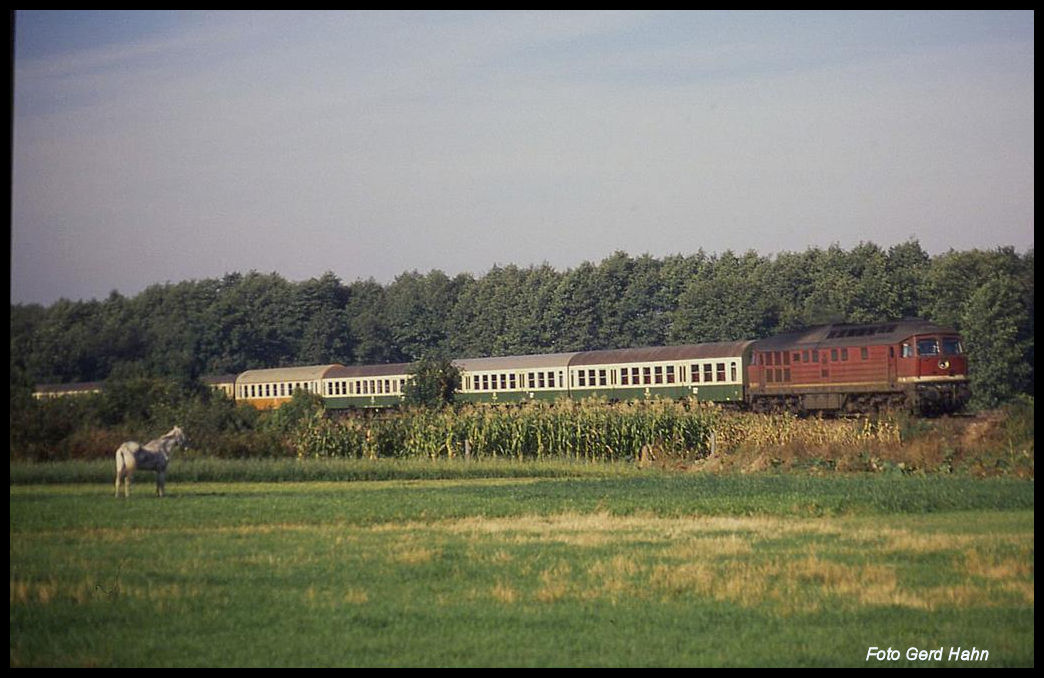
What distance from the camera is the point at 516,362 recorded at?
2961 cm

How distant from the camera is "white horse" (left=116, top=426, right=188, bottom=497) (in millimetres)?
14734

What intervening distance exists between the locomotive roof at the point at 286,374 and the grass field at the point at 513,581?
479 cm

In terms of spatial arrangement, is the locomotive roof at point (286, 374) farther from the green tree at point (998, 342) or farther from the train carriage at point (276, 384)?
the green tree at point (998, 342)

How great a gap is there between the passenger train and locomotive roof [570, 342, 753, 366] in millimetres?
26

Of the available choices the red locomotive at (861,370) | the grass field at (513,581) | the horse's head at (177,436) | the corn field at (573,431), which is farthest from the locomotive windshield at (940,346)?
the horse's head at (177,436)

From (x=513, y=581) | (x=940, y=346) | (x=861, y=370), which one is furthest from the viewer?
(x=861, y=370)

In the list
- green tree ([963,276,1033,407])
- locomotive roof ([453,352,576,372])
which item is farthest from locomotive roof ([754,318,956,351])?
locomotive roof ([453,352,576,372])

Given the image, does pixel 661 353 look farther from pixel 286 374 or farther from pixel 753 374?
pixel 286 374

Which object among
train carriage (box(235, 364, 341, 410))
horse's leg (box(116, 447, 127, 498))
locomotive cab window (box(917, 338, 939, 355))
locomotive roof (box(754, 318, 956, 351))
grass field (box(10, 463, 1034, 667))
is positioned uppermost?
locomotive roof (box(754, 318, 956, 351))

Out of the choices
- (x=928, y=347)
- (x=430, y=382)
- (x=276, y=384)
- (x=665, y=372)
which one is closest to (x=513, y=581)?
(x=276, y=384)

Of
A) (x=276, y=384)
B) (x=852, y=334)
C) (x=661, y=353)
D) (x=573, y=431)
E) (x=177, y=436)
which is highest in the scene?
(x=852, y=334)

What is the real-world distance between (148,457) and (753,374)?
1886 cm

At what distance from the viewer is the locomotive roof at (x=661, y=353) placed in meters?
29.3

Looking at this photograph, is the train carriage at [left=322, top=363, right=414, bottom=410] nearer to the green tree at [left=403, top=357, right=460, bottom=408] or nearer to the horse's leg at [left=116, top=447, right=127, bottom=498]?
the green tree at [left=403, top=357, right=460, bottom=408]
